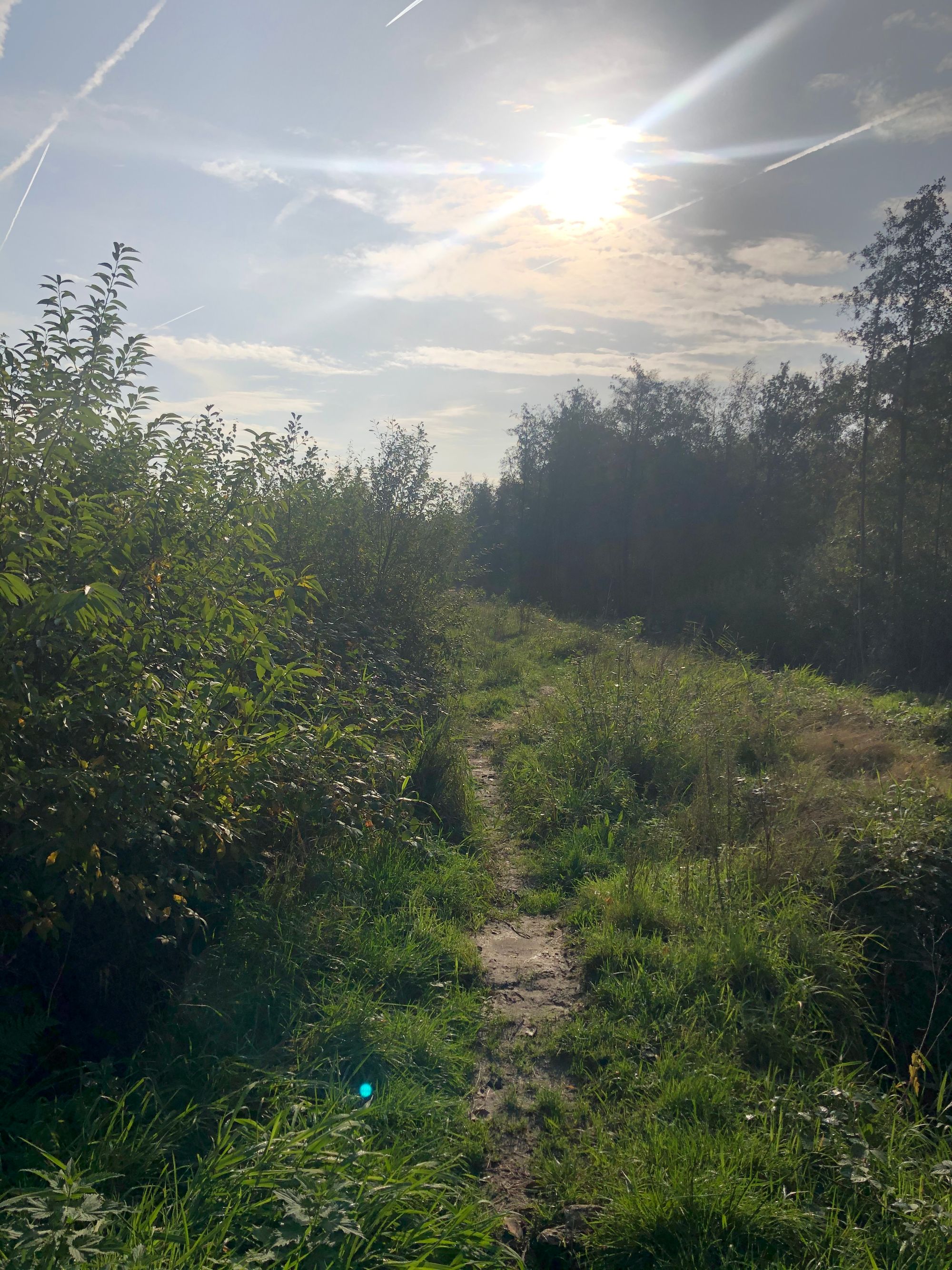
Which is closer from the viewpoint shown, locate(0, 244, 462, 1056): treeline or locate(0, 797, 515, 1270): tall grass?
locate(0, 797, 515, 1270): tall grass

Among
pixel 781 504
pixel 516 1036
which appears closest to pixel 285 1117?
pixel 516 1036

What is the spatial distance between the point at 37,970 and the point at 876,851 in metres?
4.79

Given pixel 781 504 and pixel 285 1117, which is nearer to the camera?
pixel 285 1117

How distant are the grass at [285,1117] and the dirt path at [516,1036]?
Answer: 98 mm

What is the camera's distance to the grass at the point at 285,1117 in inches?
79.5

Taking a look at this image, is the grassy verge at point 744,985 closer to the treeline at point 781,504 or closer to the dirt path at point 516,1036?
the dirt path at point 516,1036

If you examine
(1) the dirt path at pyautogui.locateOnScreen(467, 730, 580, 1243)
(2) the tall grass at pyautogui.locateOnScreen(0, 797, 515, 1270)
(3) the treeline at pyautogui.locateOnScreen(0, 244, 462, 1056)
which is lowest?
(1) the dirt path at pyautogui.locateOnScreen(467, 730, 580, 1243)

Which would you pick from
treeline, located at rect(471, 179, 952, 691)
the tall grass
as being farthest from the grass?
treeline, located at rect(471, 179, 952, 691)

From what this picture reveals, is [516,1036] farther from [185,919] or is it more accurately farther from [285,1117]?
[185,919]

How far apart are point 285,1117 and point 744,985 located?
7.76 ft

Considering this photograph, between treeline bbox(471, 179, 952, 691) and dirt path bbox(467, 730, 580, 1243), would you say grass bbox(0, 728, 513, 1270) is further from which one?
treeline bbox(471, 179, 952, 691)

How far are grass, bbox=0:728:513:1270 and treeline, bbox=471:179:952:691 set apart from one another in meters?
10.8

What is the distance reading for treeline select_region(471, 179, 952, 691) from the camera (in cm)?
1734

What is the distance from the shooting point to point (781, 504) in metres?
→ 31.0
